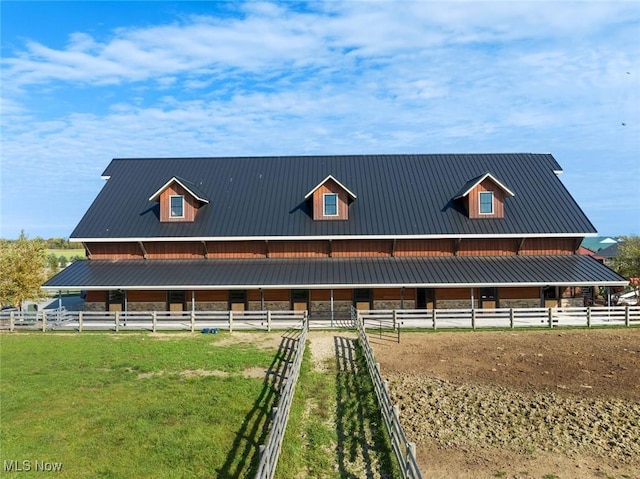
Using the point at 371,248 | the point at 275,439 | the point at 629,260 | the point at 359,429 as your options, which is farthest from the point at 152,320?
the point at 629,260

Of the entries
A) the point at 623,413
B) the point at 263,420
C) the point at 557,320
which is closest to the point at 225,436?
the point at 263,420

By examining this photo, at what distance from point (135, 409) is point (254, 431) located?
397cm

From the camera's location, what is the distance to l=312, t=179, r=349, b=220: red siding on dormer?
31.4 m

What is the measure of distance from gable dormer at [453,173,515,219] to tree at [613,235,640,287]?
15.6m

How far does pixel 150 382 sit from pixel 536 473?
41.0ft

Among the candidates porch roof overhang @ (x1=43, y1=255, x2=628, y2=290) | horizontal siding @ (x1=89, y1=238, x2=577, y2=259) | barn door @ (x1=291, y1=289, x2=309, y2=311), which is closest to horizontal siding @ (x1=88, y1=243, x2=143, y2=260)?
porch roof overhang @ (x1=43, y1=255, x2=628, y2=290)

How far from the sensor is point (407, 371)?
18000 millimetres

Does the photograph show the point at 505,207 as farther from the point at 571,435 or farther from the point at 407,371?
the point at 571,435

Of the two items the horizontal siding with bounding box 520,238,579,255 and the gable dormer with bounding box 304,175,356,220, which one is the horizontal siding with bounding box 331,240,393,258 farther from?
the horizontal siding with bounding box 520,238,579,255

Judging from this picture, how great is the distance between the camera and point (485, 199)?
31.5m

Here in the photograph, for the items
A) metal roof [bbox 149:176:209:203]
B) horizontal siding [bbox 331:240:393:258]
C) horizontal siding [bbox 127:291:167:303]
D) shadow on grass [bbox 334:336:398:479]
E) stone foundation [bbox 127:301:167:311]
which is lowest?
shadow on grass [bbox 334:336:398:479]

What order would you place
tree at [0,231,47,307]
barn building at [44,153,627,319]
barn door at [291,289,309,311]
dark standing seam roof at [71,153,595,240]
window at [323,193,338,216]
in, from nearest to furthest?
barn building at [44,153,627,319]
barn door at [291,289,309,311]
dark standing seam roof at [71,153,595,240]
window at [323,193,338,216]
tree at [0,231,47,307]

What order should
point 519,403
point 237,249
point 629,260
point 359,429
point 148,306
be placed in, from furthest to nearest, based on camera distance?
point 629,260 < point 237,249 < point 148,306 < point 519,403 < point 359,429

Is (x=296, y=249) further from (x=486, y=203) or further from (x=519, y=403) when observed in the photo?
(x=519, y=403)
